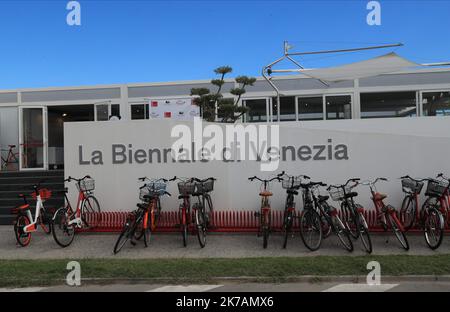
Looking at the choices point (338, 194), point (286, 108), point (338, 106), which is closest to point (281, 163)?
point (338, 194)

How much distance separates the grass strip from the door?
9.85 m

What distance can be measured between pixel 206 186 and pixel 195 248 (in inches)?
57.5

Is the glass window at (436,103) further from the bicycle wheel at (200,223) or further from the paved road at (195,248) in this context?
the bicycle wheel at (200,223)

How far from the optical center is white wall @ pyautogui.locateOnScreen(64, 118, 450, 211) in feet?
25.9

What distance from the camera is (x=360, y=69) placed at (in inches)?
388

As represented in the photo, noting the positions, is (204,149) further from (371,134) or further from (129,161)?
(371,134)

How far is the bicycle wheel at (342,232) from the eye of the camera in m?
6.13

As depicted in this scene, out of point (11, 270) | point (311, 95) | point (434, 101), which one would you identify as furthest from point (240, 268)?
point (434, 101)

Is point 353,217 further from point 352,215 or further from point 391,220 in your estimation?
point 391,220

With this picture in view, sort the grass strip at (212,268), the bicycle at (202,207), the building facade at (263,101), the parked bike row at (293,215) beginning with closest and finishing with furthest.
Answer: the grass strip at (212,268) < the parked bike row at (293,215) < the bicycle at (202,207) < the building facade at (263,101)

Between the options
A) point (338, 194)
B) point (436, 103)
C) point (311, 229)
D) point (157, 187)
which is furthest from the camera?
point (436, 103)

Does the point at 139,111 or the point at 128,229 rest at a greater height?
the point at 139,111

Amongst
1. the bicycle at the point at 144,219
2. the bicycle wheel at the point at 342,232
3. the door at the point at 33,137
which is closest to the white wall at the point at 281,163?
the bicycle at the point at 144,219

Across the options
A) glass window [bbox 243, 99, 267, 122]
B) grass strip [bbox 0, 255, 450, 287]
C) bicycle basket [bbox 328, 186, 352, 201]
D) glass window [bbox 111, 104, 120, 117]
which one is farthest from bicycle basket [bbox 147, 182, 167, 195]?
glass window [bbox 111, 104, 120, 117]
